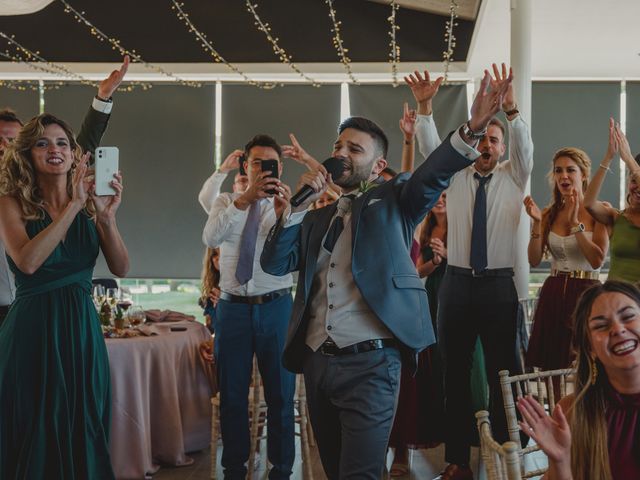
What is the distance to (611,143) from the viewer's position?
3.87 meters

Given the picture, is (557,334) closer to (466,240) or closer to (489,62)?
(466,240)

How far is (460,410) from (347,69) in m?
4.47

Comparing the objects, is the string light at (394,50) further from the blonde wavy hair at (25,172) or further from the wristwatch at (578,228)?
the blonde wavy hair at (25,172)

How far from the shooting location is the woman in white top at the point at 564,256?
13.6ft

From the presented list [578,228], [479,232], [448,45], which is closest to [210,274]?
[479,232]

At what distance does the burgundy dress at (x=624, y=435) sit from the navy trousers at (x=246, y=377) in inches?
80.3

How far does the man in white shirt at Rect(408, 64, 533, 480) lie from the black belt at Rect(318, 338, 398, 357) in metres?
1.49

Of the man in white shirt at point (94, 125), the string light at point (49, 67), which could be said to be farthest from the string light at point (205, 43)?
the man in white shirt at point (94, 125)

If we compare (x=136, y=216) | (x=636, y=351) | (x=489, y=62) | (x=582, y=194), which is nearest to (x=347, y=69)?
(x=489, y=62)

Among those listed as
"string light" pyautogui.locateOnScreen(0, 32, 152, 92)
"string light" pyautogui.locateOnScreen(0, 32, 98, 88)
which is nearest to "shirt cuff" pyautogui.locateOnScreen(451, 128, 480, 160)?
"string light" pyautogui.locateOnScreen(0, 32, 152, 92)

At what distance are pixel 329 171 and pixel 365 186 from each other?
0.46ft

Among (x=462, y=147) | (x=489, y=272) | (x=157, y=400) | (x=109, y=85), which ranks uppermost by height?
(x=109, y=85)

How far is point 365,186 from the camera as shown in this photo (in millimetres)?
2553

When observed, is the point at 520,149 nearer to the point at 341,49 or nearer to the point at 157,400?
the point at 157,400
